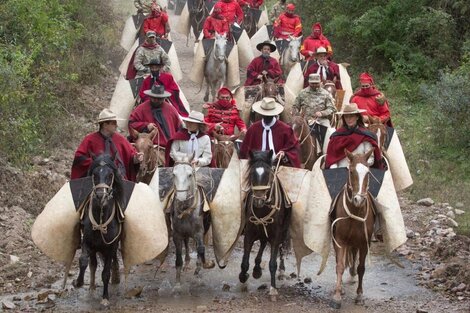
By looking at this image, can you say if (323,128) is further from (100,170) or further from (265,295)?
(100,170)

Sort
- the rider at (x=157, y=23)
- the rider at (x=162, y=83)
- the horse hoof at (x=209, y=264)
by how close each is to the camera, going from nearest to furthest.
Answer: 1. the horse hoof at (x=209, y=264)
2. the rider at (x=162, y=83)
3. the rider at (x=157, y=23)

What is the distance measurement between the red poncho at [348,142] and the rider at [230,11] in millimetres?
12056

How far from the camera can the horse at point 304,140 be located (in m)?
15.3

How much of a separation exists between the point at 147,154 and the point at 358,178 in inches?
146

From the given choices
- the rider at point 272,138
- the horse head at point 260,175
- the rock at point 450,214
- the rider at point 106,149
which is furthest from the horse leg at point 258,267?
the rock at point 450,214

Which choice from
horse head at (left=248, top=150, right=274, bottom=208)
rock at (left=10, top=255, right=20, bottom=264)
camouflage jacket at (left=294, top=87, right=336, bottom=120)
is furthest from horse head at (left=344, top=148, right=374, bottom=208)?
camouflage jacket at (left=294, top=87, right=336, bottom=120)

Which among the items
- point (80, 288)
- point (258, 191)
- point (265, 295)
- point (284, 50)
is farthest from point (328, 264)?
point (284, 50)

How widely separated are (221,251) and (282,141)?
71.4 inches

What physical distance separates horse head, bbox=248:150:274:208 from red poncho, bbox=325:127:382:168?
118cm

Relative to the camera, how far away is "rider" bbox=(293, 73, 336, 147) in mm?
15695

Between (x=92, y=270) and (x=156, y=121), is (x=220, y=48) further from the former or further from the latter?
(x=92, y=270)

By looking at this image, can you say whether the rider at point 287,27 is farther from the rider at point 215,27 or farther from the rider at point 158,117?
the rider at point 158,117

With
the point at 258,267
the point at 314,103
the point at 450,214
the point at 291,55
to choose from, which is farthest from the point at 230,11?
the point at 258,267

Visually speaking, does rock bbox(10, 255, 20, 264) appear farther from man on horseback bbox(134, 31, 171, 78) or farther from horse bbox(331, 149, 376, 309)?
man on horseback bbox(134, 31, 171, 78)
